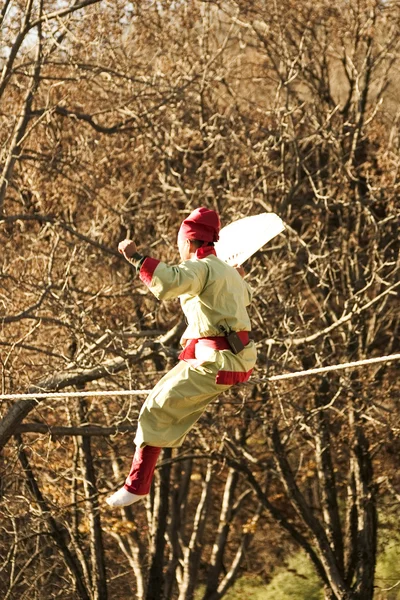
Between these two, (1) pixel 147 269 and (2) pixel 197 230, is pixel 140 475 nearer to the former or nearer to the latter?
(1) pixel 147 269

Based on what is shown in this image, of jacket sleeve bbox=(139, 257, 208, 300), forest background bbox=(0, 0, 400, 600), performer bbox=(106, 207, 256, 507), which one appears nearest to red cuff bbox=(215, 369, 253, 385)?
performer bbox=(106, 207, 256, 507)

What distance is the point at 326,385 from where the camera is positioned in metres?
13.4

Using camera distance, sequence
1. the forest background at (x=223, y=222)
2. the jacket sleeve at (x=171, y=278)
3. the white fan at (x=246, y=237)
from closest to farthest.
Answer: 1. the jacket sleeve at (x=171, y=278)
2. the white fan at (x=246, y=237)
3. the forest background at (x=223, y=222)

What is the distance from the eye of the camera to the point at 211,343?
16.0 ft

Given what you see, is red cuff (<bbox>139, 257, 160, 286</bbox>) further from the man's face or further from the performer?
the man's face

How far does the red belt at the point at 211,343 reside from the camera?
4.86 metres

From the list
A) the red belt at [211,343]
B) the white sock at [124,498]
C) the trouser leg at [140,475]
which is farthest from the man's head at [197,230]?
the white sock at [124,498]

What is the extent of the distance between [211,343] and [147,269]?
0.62 meters

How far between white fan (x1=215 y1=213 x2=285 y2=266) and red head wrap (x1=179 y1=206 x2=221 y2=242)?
35cm

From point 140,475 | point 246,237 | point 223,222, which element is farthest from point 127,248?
point 223,222

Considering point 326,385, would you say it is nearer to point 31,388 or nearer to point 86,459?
point 86,459

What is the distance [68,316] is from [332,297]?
18.8ft

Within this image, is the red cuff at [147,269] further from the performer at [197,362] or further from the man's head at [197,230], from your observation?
the man's head at [197,230]

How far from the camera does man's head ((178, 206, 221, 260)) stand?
15.9ft
